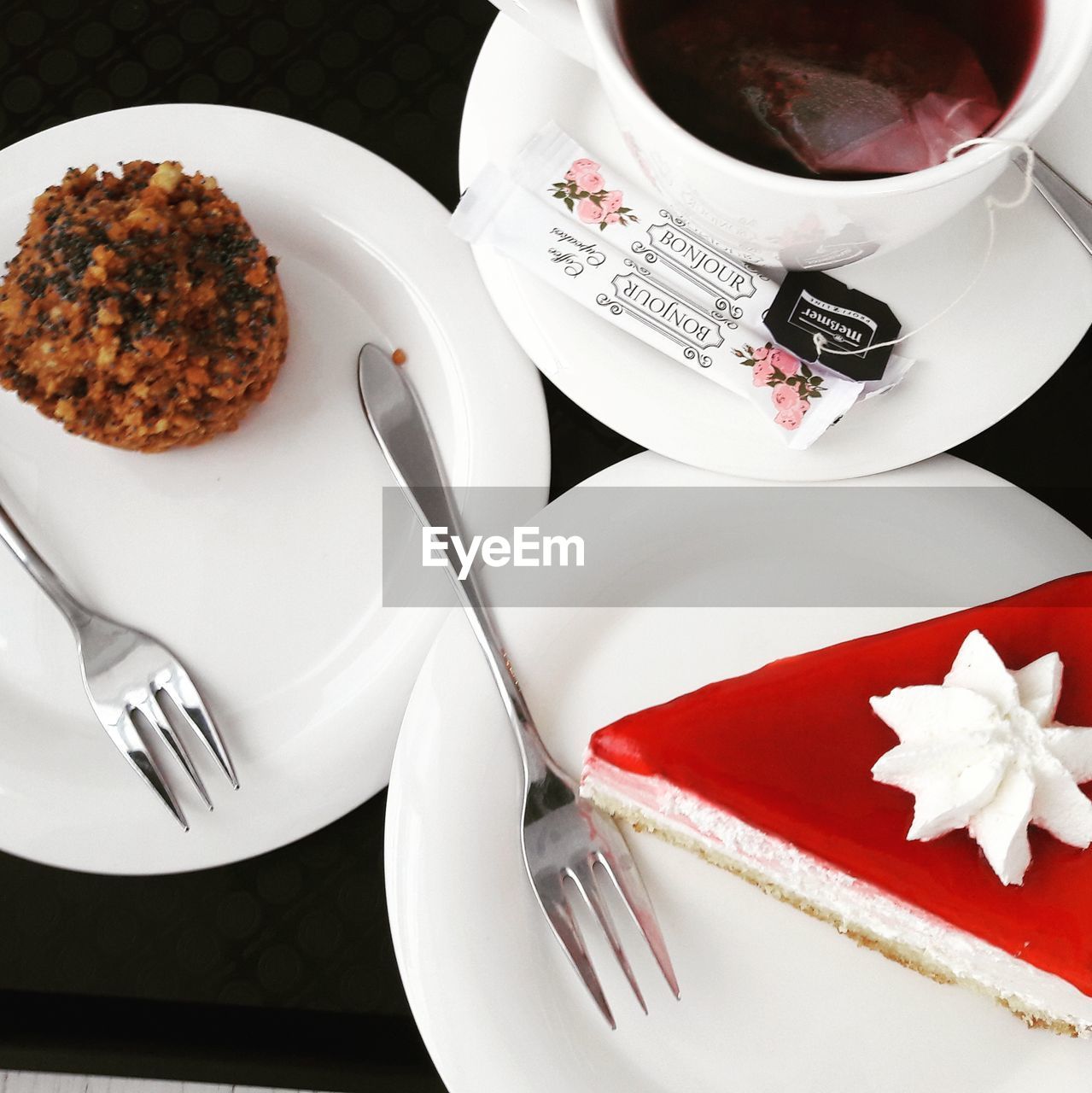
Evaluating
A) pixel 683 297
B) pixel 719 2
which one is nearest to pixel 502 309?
pixel 683 297

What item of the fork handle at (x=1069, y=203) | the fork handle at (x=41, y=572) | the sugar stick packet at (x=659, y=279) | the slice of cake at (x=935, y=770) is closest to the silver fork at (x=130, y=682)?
the fork handle at (x=41, y=572)

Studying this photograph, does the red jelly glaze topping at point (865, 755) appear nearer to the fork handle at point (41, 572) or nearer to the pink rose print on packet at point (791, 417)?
the pink rose print on packet at point (791, 417)

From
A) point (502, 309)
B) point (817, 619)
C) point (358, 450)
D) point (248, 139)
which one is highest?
point (248, 139)

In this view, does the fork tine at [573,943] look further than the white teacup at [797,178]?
Yes

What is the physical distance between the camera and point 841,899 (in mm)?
794

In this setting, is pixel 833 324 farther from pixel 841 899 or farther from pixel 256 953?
pixel 256 953

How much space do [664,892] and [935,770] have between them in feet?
0.88

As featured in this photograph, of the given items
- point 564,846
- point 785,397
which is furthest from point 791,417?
point 564,846

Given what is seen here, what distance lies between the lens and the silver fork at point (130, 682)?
32.4 inches

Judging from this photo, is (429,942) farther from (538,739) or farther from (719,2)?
(719,2)

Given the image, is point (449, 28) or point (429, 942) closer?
point (429, 942)

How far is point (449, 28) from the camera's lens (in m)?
0.95

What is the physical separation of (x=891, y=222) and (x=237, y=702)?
0.68 meters

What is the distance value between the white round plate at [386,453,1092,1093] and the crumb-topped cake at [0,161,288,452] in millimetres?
300
